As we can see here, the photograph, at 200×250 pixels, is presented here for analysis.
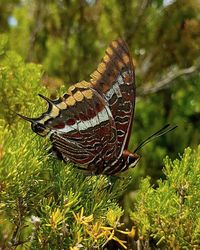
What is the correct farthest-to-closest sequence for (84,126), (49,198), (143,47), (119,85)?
(143,47) → (119,85) → (84,126) → (49,198)


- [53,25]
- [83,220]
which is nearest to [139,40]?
[53,25]

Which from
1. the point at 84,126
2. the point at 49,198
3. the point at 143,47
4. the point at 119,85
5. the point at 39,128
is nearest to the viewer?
the point at 49,198

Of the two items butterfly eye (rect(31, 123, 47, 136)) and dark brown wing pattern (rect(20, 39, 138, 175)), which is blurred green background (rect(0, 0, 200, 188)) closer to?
dark brown wing pattern (rect(20, 39, 138, 175))

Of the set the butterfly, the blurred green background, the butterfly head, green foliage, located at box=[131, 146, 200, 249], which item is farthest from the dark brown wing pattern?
the blurred green background

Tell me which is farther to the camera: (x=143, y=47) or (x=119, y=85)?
(x=143, y=47)

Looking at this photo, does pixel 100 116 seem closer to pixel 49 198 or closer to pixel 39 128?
pixel 39 128

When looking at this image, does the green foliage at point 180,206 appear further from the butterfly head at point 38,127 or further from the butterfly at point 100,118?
the butterfly head at point 38,127

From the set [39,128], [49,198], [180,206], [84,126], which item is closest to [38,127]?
[39,128]

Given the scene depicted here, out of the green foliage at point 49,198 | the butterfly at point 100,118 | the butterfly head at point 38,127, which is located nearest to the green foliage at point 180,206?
the green foliage at point 49,198
